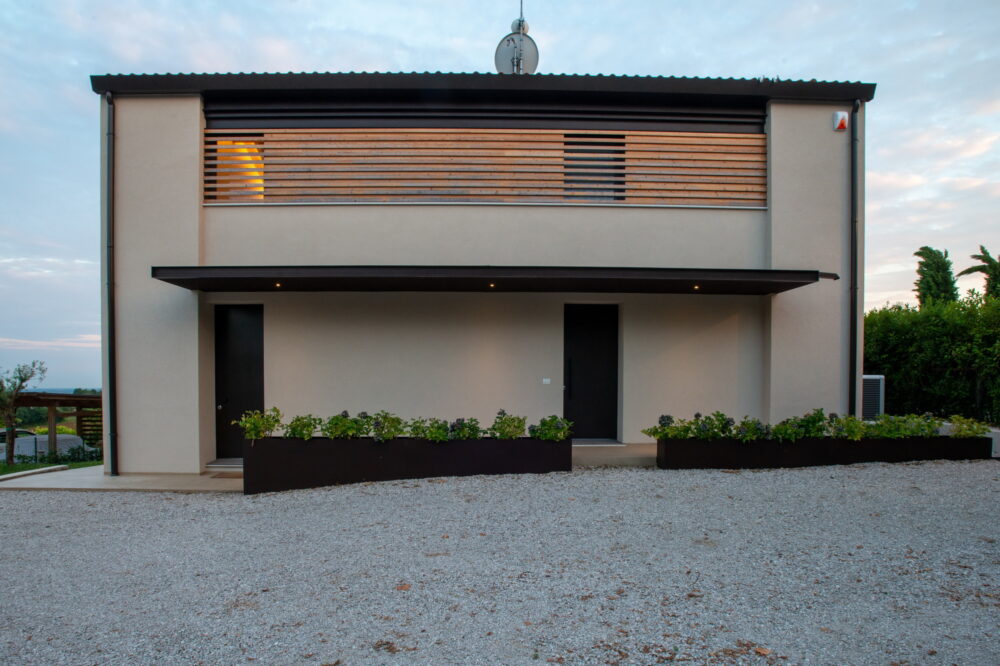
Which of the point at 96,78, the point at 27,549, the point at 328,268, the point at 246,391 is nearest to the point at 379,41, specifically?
the point at 96,78

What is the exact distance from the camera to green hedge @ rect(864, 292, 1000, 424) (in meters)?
9.70

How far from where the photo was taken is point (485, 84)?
7.96 metres

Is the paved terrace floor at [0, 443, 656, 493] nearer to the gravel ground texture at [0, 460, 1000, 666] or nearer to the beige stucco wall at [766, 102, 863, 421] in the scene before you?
the gravel ground texture at [0, 460, 1000, 666]

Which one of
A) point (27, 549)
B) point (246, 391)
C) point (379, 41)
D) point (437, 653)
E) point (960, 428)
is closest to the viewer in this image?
point (437, 653)

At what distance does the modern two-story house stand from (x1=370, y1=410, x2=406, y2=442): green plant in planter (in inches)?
67.4

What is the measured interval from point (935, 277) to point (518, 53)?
829 inches

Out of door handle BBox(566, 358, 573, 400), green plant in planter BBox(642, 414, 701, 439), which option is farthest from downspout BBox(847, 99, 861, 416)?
door handle BBox(566, 358, 573, 400)

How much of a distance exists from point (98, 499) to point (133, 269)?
337 cm

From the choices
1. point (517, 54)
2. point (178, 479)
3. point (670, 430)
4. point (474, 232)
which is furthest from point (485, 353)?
point (517, 54)

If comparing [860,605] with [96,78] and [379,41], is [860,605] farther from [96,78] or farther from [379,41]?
[379,41]

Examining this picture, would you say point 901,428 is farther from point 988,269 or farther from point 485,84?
point 988,269

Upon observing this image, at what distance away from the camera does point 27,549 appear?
15.4ft

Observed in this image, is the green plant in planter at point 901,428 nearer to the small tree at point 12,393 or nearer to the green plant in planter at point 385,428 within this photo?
the green plant in planter at point 385,428

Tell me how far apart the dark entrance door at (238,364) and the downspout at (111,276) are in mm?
1390
